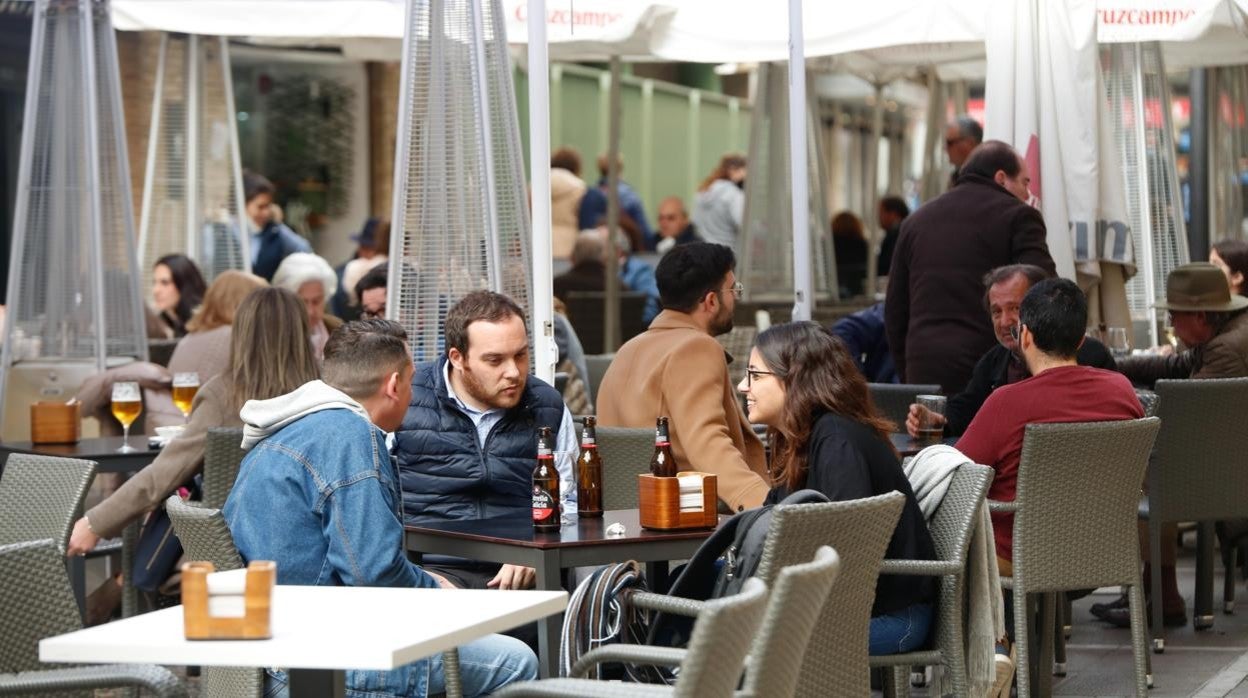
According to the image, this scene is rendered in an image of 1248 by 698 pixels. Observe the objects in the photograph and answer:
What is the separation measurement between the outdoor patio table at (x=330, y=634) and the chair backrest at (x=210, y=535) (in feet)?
1.19

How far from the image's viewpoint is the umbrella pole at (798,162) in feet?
26.7

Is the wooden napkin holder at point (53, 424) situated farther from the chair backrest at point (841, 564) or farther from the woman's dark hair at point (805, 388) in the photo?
the chair backrest at point (841, 564)

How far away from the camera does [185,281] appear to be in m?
10.1

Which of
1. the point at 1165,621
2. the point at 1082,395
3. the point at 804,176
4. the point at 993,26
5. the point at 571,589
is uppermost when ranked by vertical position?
the point at 993,26

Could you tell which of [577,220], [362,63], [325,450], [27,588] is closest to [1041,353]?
[325,450]

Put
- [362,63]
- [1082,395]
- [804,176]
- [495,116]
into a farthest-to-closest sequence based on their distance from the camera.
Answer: [362,63] → [804,176] → [495,116] → [1082,395]

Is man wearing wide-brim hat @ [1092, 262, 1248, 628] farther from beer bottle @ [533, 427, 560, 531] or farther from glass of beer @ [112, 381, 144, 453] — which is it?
glass of beer @ [112, 381, 144, 453]

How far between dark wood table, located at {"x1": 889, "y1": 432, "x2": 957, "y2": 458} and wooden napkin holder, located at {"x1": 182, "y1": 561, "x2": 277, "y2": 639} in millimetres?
3194

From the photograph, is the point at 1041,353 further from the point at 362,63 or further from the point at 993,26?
the point at 362,63

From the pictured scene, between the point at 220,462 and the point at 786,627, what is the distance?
327 centimetres

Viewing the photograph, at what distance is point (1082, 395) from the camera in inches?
240

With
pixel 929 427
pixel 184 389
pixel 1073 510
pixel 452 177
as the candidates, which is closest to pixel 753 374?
pixel 1073 510

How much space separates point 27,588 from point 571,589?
1.86 m

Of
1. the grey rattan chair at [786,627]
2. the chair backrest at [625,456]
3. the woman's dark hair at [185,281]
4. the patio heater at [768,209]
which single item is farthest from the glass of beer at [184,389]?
the patio heater at [768,209]
